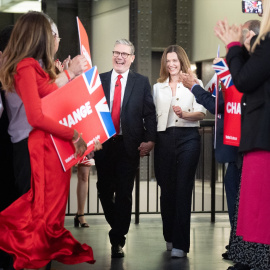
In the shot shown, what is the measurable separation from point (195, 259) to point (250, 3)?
2.21 m

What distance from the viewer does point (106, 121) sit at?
4469mm

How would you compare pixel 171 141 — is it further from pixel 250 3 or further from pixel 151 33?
pixel 151 33

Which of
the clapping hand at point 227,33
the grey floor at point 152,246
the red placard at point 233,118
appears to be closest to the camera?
the clapping hand at point 227,33

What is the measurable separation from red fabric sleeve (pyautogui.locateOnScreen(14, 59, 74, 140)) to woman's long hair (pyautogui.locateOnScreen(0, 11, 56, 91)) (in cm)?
8

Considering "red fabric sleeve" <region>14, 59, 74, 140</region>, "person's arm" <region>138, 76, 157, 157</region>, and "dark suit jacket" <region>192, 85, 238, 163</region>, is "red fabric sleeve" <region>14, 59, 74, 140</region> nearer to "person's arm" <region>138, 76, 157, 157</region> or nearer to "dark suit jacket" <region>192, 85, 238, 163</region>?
"dark suit jacket" <region>192, 85, 238, 163</region>

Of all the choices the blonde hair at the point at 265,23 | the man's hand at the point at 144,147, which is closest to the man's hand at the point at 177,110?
the man's hand at the point at 144,147

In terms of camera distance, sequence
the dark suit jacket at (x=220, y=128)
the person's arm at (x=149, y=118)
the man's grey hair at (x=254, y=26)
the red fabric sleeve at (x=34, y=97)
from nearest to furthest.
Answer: the red fabric sleeve at (x=34, y=97) < the man's grey hair at (x=254, y=26) < the dark suit jacket at (x=220, y=128) < the person's arm at (x=149, y=118)

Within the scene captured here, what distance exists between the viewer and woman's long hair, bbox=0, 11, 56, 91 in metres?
4.21

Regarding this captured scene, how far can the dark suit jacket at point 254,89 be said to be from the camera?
12.1ft

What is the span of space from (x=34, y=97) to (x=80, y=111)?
0.36m

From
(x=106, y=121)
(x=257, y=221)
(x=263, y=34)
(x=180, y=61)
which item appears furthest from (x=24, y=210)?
(x=180, y=61)

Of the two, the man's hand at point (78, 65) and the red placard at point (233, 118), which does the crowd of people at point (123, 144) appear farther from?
the red placard at point (233, 118)

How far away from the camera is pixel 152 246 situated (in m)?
6.38

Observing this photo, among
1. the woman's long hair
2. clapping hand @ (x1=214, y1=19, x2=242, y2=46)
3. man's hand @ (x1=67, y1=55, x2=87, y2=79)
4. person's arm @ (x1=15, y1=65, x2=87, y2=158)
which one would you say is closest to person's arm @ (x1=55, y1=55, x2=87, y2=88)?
man's hand @ (x1=67, y1=55, x2=87, y2=79)
